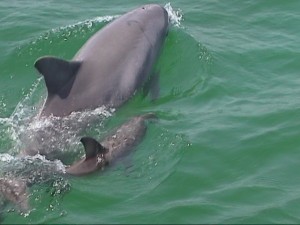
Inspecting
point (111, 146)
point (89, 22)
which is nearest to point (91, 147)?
point (111, 146)

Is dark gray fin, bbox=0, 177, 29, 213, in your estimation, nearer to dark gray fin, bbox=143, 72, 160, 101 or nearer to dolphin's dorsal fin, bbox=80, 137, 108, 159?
dolphin's dorsal fin, bbox=80, 137, 108, 159

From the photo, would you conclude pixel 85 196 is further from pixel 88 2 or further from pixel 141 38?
pixel 88 2

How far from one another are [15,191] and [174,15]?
7.19 m

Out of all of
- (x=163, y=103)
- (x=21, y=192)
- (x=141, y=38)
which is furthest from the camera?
(x=141, y=38)

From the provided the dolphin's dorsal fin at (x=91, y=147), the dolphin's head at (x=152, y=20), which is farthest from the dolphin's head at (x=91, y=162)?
the dolphin's head at (x=152, y=20)

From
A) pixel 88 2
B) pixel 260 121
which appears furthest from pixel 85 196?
pixel 88 2

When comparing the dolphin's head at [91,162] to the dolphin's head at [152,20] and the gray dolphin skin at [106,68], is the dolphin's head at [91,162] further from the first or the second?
the dolphin's head at [152,20]

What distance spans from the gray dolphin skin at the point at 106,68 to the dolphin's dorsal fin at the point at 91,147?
5.59ft

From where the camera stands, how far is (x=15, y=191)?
359 inches

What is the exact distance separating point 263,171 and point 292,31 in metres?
5.71

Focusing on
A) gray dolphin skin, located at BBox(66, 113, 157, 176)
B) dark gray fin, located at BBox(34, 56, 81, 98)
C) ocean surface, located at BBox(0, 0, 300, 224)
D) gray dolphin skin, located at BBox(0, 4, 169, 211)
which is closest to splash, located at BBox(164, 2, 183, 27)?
ocean surface, located at BBox(0, 0, 300, 224)

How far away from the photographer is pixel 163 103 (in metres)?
11.9

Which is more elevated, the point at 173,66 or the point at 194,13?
the point at 194,13

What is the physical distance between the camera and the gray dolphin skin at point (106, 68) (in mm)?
10945
